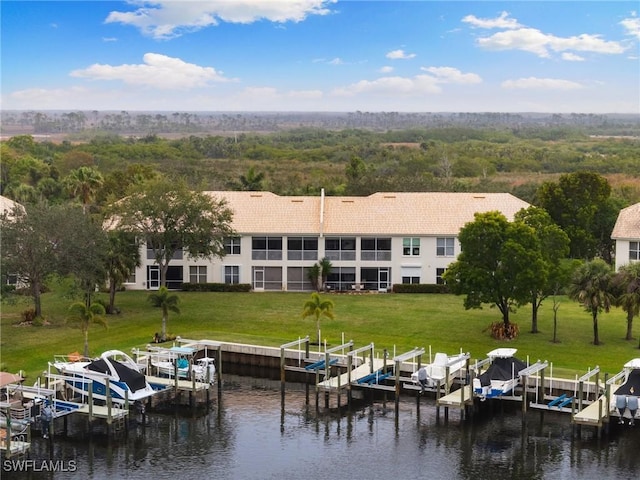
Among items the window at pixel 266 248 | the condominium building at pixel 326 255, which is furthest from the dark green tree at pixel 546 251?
the window at pixel 266 248

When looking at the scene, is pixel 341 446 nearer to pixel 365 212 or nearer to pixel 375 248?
pixel 375 248

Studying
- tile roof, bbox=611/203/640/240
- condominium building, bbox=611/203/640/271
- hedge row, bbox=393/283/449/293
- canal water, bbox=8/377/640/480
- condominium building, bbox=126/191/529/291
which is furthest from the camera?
condominium building, bbox=126/191/529/291

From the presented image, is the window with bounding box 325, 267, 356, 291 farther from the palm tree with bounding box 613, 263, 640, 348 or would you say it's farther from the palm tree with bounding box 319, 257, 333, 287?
the palm tree with bounding box 613, 263, 640, 348

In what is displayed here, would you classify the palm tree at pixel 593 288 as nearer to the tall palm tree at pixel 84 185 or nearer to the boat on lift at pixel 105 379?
the boat on lift at pixel 105 379

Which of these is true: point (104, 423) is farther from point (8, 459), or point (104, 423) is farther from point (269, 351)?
point (269, 351)

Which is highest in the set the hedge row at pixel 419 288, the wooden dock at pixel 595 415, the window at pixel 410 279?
the window at pixel 410 279

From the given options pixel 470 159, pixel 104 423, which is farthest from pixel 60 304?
pixel 470 159

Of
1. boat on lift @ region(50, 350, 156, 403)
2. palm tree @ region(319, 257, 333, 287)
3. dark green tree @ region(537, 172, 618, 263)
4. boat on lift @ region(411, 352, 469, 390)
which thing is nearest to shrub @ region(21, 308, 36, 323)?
boat on lift @ region(50, 350, 156, 403)
